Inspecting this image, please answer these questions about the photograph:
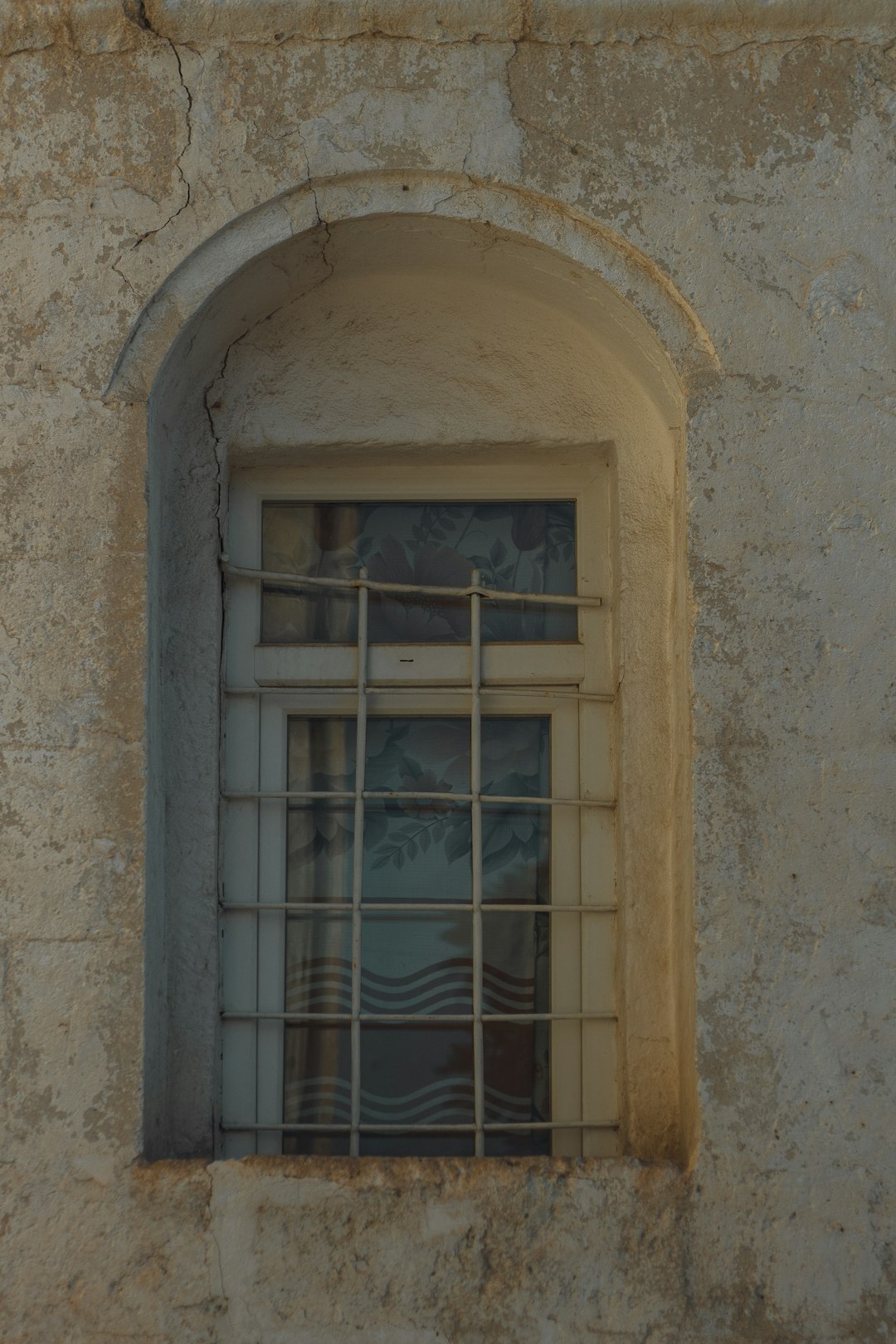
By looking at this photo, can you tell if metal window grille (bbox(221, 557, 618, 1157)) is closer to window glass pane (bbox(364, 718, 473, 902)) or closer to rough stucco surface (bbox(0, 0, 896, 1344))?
window glass pane (bbox(364, 718, 473, 902))

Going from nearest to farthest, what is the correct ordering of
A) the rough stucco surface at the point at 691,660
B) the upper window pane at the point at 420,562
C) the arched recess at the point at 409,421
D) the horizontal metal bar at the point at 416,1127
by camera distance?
the rough stucco surface at the point at 691,660, the arched recess at the point at 409,421, the horizontal metal bar at the point at 416,1127, the upper window pane at the point at 420,562

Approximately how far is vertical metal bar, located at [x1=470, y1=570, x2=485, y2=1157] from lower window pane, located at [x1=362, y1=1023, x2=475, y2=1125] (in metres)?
0.04

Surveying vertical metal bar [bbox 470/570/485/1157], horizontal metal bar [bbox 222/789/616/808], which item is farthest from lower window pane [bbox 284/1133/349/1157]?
horizontal metal bar [bbox 222/789/616/808]

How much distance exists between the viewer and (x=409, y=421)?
3061 millimetres

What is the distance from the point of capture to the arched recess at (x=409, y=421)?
2725 mm

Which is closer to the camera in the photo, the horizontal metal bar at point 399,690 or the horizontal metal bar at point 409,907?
the horizontal metal bar at point 409,907

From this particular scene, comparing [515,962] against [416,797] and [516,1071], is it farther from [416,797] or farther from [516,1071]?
[416,797]

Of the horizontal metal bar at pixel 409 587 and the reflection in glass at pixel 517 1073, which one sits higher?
the horizontal metal bar at pixel 409 587

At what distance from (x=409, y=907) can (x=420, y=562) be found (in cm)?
82

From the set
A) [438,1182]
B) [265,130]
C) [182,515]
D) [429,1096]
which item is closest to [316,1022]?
[429,1096]

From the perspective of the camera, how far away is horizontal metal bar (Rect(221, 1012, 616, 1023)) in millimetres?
2885

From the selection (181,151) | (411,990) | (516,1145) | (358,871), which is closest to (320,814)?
(358,871)

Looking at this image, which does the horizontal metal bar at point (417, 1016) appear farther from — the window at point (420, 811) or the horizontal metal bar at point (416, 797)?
the horizontal metal bar at point (416, 797)

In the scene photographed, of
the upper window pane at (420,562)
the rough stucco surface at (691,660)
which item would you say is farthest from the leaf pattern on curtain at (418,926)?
the rough stucco surface at (691,660)
